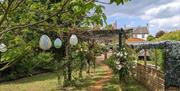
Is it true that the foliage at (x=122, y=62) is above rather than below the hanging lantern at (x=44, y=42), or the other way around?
below

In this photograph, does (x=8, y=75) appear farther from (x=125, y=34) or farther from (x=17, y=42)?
(x=17, y=42)

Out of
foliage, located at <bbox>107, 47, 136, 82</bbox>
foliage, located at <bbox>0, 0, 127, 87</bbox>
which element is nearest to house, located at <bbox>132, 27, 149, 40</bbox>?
foliage, located at <bbox>107, 47, 136, 82</bbox>

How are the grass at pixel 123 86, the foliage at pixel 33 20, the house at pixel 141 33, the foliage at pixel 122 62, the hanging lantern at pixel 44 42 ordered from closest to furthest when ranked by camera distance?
the foliage at pixel 33 20, the hanging lantern at pixel 44 42, the foliage at pixel 122 62, the grass at pixel 123 86, the house at pixel 141 33

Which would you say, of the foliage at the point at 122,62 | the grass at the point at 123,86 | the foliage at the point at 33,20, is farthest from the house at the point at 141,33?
the foliage at the point at 33,20

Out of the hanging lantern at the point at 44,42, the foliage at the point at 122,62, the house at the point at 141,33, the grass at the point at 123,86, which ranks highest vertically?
the house at the point at 141,33

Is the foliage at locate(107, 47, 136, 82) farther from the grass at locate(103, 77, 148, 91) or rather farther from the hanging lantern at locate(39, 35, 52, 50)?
the hanging lantern at locate(39, 35, 52, 50)

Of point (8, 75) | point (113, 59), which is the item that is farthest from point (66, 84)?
point (8, 75)

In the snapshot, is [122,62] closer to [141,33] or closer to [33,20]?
[33,20]

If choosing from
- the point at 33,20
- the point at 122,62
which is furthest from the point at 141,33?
the point at 33,20

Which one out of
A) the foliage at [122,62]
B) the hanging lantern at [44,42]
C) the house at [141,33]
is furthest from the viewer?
the house at [141,33]

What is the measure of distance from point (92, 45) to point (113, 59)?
4.46 m

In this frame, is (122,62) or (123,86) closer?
(122,62)

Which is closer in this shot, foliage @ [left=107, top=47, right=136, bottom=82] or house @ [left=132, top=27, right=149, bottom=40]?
foliage @ [left=107, top=47, right=136, bottom=82]

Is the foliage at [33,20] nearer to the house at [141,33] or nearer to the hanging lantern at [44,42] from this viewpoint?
the hanging lantern at [44,42]
